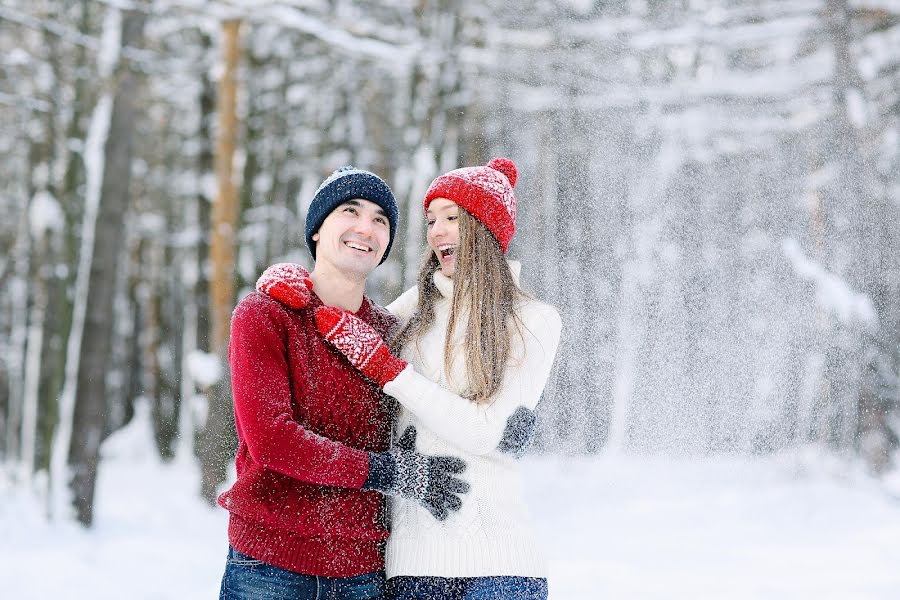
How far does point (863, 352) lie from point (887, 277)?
92 cm

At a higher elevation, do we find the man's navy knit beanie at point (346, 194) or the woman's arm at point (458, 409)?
the man's navy knit beanie at point (346, 194)

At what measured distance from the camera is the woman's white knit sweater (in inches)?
96.0

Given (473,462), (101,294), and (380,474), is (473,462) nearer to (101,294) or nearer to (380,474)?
(380,474)

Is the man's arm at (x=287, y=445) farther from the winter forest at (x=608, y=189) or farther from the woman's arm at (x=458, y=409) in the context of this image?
the winter forest at (x=608, y=189)

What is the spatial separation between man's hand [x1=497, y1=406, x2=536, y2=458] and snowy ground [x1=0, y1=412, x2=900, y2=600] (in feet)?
13.8

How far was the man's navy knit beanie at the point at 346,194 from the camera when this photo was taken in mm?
2621

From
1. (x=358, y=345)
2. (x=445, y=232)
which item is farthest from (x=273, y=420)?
(x=445, y=232)

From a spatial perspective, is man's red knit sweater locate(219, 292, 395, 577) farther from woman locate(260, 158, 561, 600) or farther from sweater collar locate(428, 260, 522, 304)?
sweater collar locate(428, 260, 522, 304)

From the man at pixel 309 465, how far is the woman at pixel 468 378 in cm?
8

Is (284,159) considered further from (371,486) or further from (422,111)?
(371,486)

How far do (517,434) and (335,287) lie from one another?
2.24 feet

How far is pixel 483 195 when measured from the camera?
266cm

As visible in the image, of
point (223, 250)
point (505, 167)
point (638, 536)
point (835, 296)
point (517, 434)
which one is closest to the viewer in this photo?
point (517, 434)

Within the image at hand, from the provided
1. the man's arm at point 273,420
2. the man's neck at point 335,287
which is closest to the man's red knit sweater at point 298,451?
the man's arm at point 273,420
